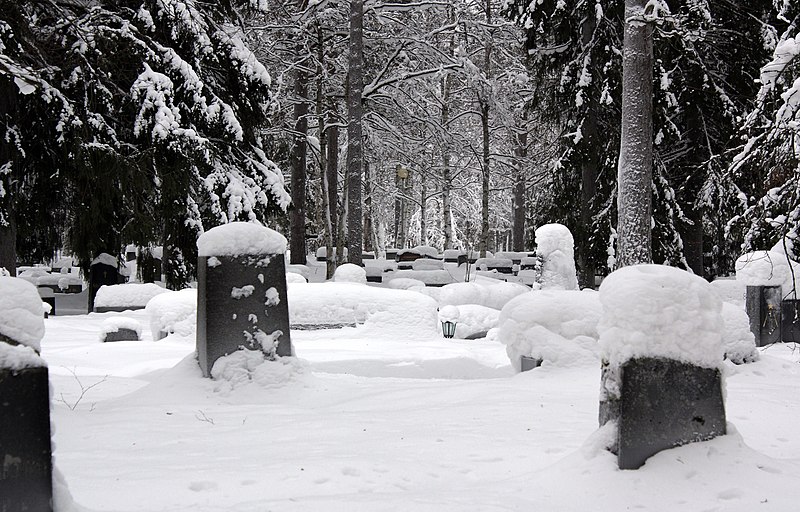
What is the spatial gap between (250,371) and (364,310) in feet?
15.0

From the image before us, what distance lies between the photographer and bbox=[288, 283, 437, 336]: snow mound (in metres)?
10.8

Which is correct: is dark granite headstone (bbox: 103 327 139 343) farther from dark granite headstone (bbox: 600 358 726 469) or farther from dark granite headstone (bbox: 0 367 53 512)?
dark granite headstone (bbox: 600 358 726 469)

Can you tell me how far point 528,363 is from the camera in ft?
25.7

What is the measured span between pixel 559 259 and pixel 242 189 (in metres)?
7.44

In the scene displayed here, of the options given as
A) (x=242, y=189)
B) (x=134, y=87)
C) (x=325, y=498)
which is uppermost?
(x=134, y=87)

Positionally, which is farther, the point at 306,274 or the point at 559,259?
the point at 306,274

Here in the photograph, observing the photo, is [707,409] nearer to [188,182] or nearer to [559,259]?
[559,259]

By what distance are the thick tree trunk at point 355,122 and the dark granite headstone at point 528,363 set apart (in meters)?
10.7

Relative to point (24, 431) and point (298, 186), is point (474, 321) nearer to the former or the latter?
point (24, 431)

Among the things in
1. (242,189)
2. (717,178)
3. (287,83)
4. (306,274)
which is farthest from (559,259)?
(287,83)

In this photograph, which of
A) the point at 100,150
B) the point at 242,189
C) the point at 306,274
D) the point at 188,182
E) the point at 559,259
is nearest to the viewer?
the point at 559,259

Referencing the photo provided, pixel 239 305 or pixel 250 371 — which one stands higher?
pixel 239 305

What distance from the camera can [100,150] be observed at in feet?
41.9

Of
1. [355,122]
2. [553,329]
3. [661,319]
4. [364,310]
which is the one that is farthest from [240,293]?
[355,122]
